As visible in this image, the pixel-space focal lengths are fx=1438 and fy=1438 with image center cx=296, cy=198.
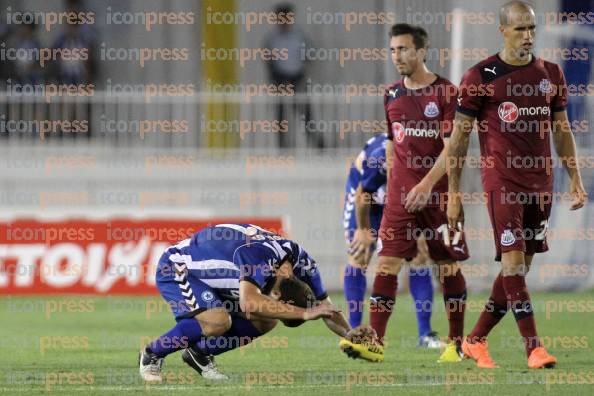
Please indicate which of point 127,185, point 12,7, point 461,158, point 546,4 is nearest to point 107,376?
point 461,158

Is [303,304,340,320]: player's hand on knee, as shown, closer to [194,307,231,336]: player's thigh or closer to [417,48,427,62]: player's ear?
[194,307,231,336]: player's thigh

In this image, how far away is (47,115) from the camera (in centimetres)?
1798

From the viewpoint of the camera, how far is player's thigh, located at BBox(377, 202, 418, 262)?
32.9 ft

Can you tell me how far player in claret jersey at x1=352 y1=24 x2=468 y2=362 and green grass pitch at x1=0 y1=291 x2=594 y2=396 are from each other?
0.54 metres

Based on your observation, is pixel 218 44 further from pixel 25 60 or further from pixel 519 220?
pixel 519 220

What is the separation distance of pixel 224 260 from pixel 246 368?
1.29 m

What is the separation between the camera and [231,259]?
28.5 feet

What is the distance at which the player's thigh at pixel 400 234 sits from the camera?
32.9 ft

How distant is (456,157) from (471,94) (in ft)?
1.40

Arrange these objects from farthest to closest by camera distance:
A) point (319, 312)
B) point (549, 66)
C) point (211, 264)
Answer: point (549, 66)
point (211, 264)
point (319, 312)

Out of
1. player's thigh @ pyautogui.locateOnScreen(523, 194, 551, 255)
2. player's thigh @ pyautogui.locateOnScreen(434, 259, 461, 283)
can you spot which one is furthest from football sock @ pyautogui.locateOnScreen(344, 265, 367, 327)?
player's thigh @ pyautogui.locateOnScreen(523, 194, 551, 255)

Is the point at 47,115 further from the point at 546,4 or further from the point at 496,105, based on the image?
the point at 496,105

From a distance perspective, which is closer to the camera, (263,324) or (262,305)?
(262,305)

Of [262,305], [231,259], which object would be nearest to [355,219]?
[231,259]
